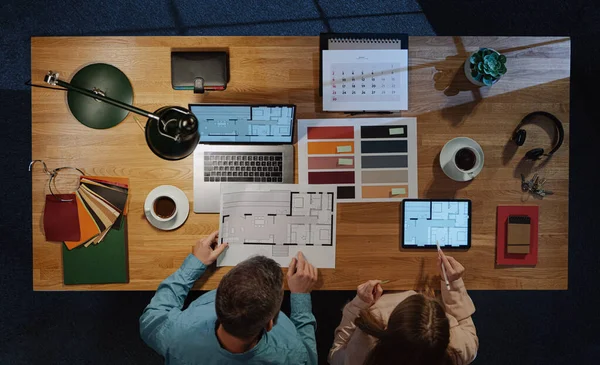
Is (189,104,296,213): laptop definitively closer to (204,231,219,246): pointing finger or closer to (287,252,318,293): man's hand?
(204,231,219,246): pointing finger

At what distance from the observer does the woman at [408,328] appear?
3.91 feet

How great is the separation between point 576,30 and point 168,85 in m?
2.17

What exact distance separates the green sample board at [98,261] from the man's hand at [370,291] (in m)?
A: 0.87

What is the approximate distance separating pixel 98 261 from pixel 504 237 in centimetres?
151

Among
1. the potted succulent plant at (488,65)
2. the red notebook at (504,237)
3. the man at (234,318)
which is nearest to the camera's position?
the man at (234,318)

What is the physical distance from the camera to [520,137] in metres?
1.54

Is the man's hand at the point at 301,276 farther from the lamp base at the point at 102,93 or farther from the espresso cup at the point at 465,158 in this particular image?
the lamp base at the point at 102,93

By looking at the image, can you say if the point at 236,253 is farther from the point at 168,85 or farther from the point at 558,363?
the point at 558,363

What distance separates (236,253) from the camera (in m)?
1.56

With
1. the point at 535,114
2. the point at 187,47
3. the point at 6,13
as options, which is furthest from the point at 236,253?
the point at 6,13

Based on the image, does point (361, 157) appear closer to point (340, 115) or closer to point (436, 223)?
point (340, 115)

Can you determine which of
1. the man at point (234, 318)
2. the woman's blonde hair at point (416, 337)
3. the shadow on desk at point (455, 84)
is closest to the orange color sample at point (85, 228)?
the man at point (234, 318)

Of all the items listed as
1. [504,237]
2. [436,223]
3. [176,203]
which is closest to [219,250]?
[176,203]

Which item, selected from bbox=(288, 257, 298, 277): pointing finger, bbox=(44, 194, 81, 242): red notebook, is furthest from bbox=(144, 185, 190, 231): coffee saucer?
bbox=(288, 257, 298, 277): pointing finger
